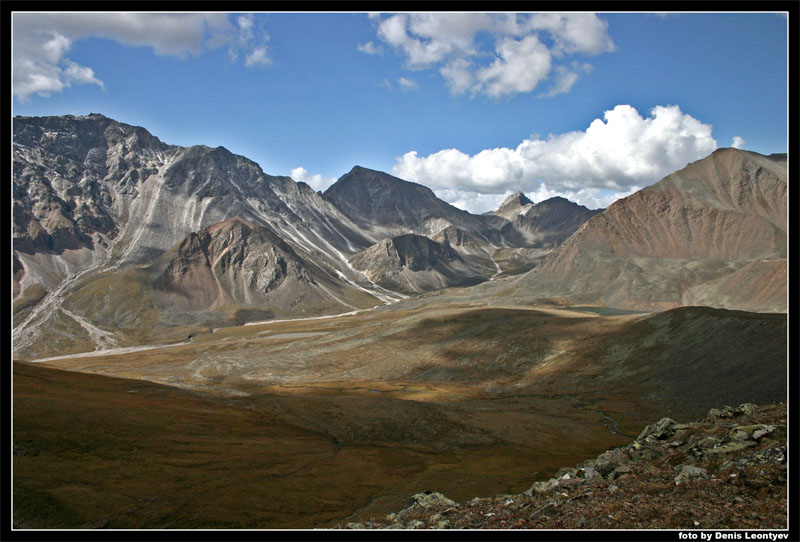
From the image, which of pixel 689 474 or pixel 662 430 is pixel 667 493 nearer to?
pixel 689 474

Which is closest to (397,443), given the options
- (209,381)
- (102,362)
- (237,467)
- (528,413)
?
(237,467)

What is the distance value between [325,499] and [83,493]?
13978mm

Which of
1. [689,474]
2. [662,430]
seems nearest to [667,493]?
[689,474]

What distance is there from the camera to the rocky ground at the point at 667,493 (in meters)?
16.0

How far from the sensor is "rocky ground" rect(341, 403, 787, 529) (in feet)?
52.5

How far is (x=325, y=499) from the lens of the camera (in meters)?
32.6

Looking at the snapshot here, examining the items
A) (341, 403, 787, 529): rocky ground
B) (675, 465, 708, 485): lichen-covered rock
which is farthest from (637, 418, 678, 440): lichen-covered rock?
(675, 465, 708, 485): lichen-covered rock

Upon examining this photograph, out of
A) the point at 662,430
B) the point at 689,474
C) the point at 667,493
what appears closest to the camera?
the point at 667,493

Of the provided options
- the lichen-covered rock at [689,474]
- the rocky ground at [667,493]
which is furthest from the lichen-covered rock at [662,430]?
the lichen-covered rock at [689,474]

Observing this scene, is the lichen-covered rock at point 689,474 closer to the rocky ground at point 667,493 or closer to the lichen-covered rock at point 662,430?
the rocky ground at point 667,493

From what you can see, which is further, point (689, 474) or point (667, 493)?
point (689, 474)

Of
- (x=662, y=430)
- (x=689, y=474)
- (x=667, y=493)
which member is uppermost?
(x=689, y=474)

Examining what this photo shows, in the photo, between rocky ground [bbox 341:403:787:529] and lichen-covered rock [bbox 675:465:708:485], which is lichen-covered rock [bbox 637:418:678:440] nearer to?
rocky ground [bbox 341:403:787:529]

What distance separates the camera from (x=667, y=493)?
61.1 feet
